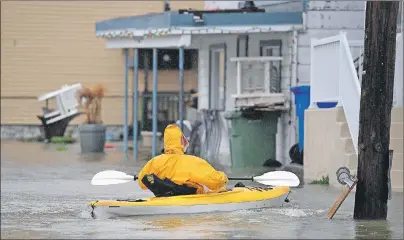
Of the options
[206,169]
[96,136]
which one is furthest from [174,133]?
[96,136]

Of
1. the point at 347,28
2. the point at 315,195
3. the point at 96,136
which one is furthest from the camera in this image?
the point at 96,136

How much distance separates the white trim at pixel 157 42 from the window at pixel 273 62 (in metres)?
1.58

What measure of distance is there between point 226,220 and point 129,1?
1040 inches

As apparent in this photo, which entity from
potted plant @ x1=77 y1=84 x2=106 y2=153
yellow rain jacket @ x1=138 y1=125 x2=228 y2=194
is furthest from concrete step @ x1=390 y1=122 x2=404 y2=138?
potted plant @ x1=77 y1=84 x2=106 y2=153

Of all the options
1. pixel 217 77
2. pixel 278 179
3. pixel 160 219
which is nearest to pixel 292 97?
pixel 217 77

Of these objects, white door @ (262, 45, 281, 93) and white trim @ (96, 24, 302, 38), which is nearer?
white trim @ (96, 24, 302, 38)

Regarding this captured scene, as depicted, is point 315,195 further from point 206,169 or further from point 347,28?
point 347,28

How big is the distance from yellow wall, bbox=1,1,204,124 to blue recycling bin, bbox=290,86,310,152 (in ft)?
59.0

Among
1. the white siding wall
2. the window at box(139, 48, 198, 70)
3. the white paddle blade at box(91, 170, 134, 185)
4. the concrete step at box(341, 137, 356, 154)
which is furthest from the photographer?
the window at box(139, 48, 198, 70)

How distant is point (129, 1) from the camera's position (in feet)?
127

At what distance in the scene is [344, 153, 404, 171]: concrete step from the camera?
1694 cm

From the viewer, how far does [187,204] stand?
13.2 m

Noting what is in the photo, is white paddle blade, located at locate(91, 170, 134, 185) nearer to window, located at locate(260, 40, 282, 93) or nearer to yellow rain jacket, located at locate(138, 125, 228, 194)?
yellow rain jacket, located at locate(138, 125, 228, 194)

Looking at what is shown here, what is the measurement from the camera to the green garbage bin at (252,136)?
2197 cm
